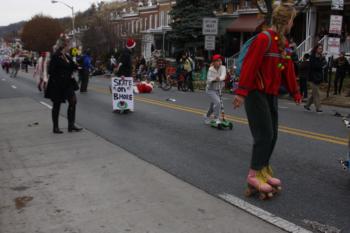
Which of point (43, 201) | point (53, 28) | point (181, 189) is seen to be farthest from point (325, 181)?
point (53, 28)

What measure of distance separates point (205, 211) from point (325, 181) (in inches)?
77.5

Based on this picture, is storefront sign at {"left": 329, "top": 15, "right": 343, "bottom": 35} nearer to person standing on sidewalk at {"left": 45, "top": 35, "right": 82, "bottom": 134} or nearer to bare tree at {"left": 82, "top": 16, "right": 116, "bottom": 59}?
person standing on sidewalk at {"left": 45, "top": 35, "right": 82, "bottom": 134}

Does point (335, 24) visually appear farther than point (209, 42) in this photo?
No

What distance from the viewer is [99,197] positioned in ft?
18.9

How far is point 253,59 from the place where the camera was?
534 centimetres

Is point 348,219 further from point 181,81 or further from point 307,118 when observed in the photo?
point 181,81

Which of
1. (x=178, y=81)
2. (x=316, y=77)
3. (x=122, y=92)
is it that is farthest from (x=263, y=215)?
(x=178, y=81)

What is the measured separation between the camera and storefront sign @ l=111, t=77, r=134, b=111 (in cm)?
1368

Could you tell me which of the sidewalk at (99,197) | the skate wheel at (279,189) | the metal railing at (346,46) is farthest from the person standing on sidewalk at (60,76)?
the metal railing at (346,46)

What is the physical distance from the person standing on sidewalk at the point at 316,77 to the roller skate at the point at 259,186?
31.9ft

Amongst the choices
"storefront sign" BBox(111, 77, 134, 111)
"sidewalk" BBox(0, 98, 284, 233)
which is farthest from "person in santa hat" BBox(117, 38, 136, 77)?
"sidewalk" BBox(0, 98, 284, 233)

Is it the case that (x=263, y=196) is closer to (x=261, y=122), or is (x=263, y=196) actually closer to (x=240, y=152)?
(x=261, y=122)

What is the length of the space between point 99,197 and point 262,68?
93.5 inches

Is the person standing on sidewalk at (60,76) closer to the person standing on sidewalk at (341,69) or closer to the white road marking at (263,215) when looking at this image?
the white road marking at (263,215)
